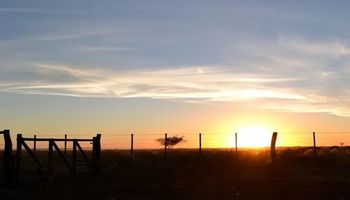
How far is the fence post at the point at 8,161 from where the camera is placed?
2596 cm

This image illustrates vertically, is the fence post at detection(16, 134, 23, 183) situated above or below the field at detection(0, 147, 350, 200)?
above

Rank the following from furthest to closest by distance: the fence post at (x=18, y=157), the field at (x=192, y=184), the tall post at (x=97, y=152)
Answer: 1. the tall post at (x=97, y=152)
2. the fence post at (x=18, y=157)
3. the field at (x=192, y=184)

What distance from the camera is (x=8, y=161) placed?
86.7 ft

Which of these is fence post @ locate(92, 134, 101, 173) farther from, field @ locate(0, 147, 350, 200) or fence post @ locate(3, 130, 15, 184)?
fence post @ locate(3, 130, 15, 184)

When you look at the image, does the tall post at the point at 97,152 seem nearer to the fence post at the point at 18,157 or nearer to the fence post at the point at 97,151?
the fence post at the point at 97,151

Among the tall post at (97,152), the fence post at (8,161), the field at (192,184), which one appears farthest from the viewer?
the tall post at (97,152)

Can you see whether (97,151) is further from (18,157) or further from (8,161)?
(8,161)

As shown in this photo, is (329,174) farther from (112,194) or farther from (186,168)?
(112,194)

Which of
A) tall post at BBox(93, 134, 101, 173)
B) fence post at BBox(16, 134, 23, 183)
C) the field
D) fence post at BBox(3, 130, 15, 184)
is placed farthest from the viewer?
tall post at BBox(93, 134, 101, 173)

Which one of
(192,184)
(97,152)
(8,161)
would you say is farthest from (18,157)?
(192,184)

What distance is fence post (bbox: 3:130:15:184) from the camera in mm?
25964

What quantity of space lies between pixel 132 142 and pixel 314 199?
2305cm

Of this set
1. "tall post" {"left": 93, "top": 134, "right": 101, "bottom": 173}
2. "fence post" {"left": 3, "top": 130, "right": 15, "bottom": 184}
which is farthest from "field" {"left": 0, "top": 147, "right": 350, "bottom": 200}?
"fence post" {"left": 3, "top": 130, "right": 15, "bottom": 184}

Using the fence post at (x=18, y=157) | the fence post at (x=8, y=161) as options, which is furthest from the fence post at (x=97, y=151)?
the fence post at (x=8, y=161)
